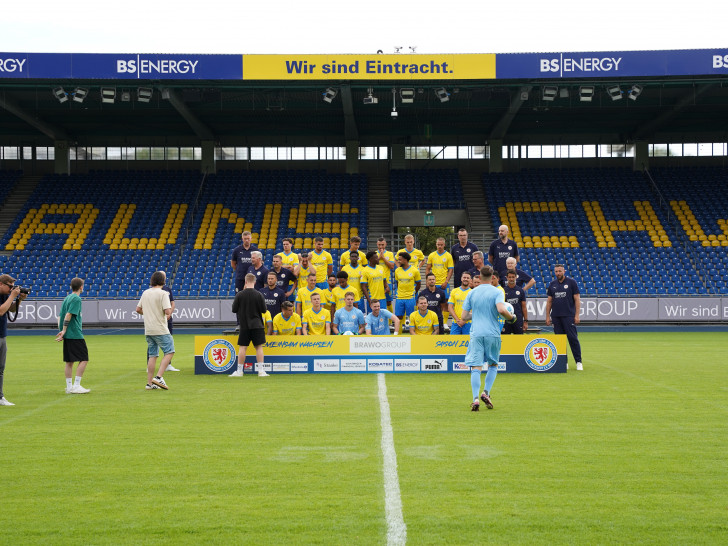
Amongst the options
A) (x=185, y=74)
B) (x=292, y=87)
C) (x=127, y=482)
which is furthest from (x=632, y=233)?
(x=127, y=482)

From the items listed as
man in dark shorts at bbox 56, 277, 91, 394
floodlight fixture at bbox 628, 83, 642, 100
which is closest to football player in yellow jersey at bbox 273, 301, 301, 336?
man in dark shorts at bbox 56, 277, 91, 394

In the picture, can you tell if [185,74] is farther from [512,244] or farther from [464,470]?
[464,470]

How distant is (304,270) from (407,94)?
16.6m

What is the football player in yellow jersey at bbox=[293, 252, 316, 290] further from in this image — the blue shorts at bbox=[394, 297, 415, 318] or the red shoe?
the red shoe

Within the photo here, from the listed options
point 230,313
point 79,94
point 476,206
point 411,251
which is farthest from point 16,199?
point 411,251

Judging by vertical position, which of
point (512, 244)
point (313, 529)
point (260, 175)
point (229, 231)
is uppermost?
point (260, 175)

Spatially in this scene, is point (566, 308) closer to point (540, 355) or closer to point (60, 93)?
point (540, 355)

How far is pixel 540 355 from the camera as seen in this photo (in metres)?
14.9

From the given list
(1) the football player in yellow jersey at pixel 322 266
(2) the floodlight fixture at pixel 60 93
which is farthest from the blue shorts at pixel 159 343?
(2) the floodlight fixture at pixel 60 93

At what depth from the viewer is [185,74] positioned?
1171 inches

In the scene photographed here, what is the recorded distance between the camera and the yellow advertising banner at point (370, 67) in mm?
29484

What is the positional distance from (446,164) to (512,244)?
2693cm

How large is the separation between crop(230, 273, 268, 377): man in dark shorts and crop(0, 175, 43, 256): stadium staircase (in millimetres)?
27801

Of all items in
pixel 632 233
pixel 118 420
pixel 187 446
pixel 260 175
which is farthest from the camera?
pixel 260 175
